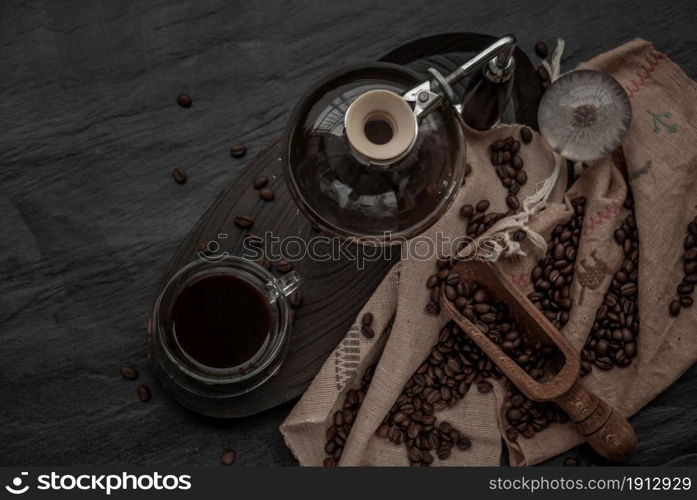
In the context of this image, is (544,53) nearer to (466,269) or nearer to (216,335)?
(466,269)

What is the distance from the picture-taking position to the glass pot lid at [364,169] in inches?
52.3

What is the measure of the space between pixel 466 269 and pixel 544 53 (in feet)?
1.92

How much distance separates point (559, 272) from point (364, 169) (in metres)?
0.58

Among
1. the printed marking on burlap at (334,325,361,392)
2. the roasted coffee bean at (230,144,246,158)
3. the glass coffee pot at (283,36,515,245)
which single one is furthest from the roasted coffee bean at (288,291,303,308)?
the roasted coffee bean at (230,144,246,158)

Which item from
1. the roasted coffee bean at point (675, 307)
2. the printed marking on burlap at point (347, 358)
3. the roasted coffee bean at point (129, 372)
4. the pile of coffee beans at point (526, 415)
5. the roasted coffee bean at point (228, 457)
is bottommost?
the roasted coffee bean at point (228, 457)

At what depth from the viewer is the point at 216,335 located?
1584 mm

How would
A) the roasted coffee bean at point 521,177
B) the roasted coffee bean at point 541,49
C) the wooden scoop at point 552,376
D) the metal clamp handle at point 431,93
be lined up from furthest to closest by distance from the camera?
the roasted coffee bean at point 541,49 → the roasted coffee bean at point 521,177 → the wooden scoop at point 552,376 → the metal clamp handle at point 431,93

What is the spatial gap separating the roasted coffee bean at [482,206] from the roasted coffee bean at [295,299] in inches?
17.7

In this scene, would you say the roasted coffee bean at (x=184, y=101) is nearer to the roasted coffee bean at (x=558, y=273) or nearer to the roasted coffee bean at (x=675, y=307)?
the roasted coffee bean at (x=558, y=273)

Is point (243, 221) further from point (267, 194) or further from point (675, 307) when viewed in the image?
point (675, 307)

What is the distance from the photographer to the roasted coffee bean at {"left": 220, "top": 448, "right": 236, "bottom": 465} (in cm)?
168

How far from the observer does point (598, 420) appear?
1571 mm

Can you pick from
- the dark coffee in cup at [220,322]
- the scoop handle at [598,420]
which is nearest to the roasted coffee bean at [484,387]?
the scoop handle at [598,420]

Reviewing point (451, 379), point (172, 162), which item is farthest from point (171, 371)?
point (451, 379)
